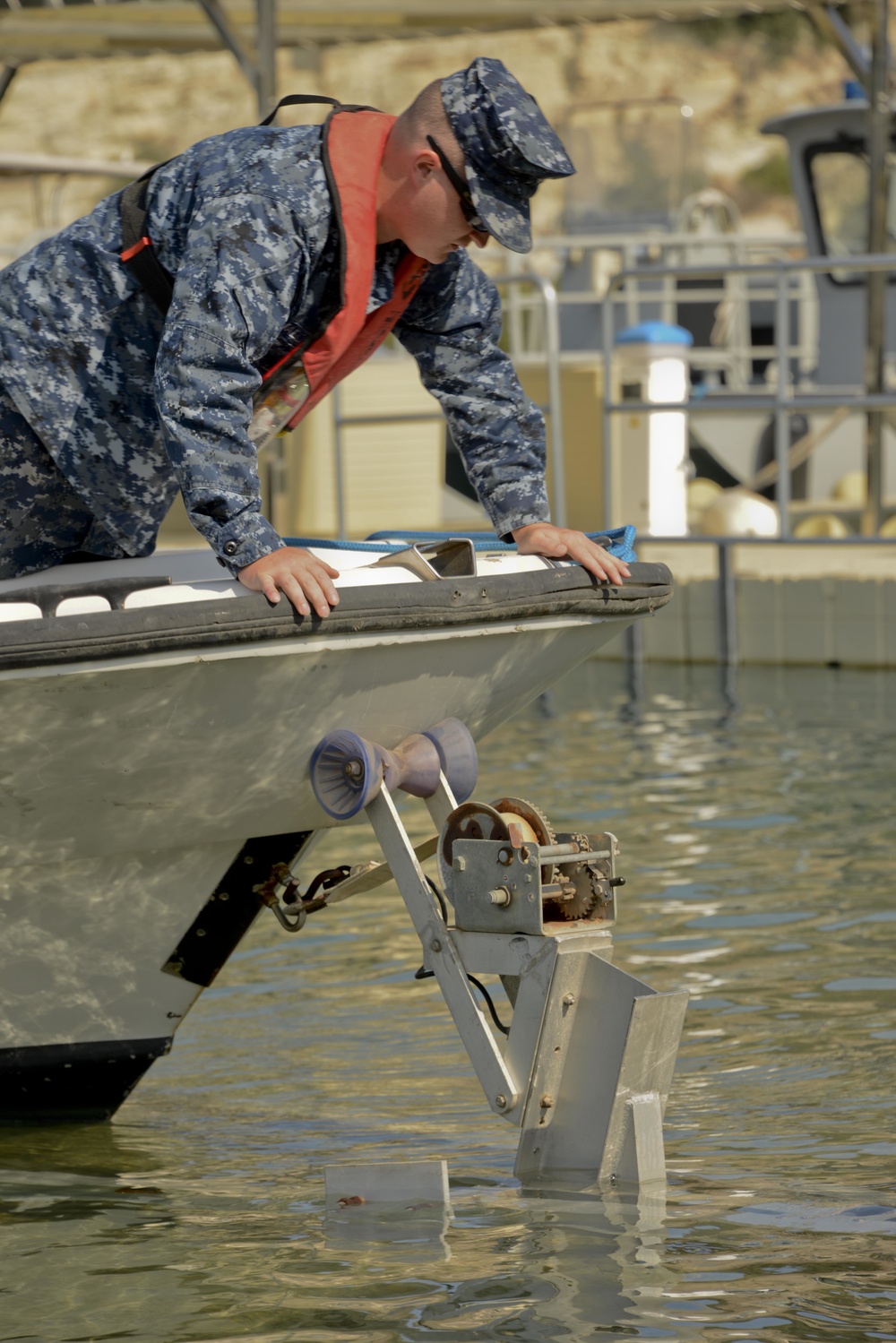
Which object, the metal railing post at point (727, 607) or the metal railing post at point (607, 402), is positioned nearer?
the metal railing post at point (727, 607)

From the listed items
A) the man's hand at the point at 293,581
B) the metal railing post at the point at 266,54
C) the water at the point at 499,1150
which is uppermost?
the metal railing post at the point at 266,54

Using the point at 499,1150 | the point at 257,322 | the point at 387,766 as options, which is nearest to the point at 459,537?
the point at 387,766

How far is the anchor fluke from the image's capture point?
319cm

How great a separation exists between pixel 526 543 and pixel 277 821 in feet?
2.25

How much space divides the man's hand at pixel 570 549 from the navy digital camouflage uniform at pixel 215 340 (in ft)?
0.20

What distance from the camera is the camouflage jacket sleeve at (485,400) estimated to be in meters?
3.58

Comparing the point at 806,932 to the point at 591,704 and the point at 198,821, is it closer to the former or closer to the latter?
the point at 198,821

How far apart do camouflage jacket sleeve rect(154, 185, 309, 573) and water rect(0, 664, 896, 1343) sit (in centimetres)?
111

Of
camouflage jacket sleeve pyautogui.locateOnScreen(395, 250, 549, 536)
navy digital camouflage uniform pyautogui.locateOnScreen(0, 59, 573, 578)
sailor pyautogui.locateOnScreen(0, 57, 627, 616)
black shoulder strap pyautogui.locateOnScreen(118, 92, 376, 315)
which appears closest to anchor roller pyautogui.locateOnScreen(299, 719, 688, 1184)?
sailor pyautogui.locateOnScreen(0, 57, 627, 616)

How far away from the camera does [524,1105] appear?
10.1ft

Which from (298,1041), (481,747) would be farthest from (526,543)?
(481,747)

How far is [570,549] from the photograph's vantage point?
352cm

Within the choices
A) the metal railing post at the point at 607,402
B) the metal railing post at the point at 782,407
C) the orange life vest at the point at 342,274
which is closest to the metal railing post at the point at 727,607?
the metal railing post at the point at 782,407

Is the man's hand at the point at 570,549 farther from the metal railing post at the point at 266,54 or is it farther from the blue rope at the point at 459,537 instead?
the metal railing post at the point at 266,54
